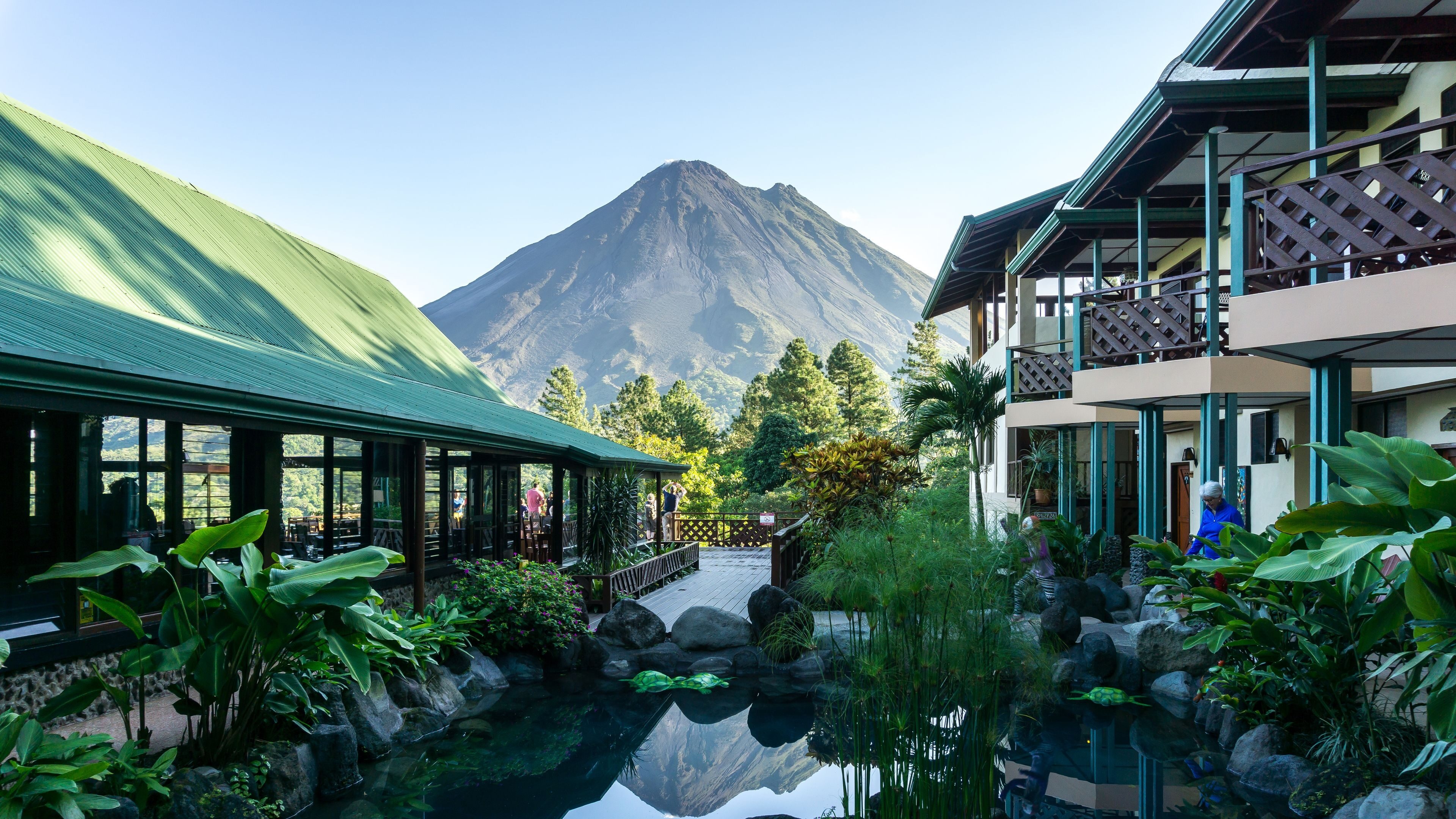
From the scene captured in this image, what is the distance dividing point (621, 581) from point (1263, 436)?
912cm

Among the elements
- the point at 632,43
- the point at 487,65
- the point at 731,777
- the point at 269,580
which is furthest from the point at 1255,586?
the point at 632,43

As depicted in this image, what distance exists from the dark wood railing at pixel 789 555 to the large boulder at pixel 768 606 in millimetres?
920

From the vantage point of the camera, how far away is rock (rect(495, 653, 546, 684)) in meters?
10.6

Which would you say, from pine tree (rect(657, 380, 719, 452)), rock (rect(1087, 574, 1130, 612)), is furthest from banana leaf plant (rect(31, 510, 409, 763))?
pine tree (rect(657, 380, 719, 452))

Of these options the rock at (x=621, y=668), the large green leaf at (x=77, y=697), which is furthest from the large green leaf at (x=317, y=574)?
the rock at (x=621, y=668)

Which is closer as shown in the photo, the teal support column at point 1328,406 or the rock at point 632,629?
the teal support column at point 1328,406

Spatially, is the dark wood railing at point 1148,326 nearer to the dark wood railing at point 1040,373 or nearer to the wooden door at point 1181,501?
the dark wood railing at point 1040,373

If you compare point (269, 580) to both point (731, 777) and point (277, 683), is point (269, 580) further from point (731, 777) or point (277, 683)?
point (731, 777)

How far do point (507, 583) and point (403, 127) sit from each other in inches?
4872

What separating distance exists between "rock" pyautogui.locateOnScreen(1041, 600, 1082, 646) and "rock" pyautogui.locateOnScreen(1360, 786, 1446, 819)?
191 inches

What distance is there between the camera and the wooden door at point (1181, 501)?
54.1 feet

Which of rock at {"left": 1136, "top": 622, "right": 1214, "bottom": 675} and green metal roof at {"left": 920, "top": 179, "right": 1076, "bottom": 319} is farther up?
green metal roof at {"left": 920, "top": 179, "right": 1076, "bottom": 319}

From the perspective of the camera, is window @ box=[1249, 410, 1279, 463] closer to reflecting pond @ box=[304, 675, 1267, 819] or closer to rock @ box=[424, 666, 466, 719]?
reflecting pond @ box=[304, 675, 1267, 819]

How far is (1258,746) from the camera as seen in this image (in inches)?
278
